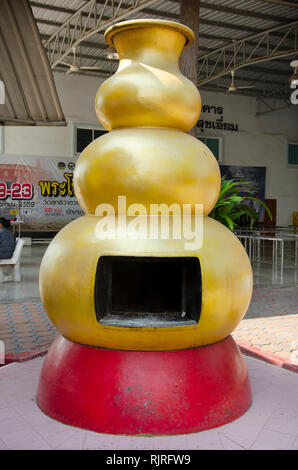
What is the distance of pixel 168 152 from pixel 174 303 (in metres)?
1.20

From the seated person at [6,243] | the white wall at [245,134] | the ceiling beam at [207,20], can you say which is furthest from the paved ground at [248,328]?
the white wall at [245,134]

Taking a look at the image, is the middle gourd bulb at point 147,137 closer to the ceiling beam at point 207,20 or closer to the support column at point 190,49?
the support column at point 190,49

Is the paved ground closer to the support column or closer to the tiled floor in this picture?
the tiled floor

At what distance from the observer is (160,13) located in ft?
46.2

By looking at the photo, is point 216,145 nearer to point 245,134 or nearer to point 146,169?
point 245,134

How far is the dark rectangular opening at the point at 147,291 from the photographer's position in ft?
9.55

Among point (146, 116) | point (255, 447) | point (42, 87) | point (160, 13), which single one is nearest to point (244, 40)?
point (160, 13)

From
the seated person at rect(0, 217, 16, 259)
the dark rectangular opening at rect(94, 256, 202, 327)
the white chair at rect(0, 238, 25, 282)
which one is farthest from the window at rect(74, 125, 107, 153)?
the dark rectangular opening at rect(94, 256, 202, 327)

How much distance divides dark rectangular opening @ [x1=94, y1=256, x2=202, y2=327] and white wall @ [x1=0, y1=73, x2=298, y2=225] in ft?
53.7

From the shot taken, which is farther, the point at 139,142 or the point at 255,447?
the point at 139,142

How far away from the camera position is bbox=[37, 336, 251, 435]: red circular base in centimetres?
277

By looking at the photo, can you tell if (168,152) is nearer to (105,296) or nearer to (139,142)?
(139,142)

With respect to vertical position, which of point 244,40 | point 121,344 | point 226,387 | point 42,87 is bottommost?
point 226,387

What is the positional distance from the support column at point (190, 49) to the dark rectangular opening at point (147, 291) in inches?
180
